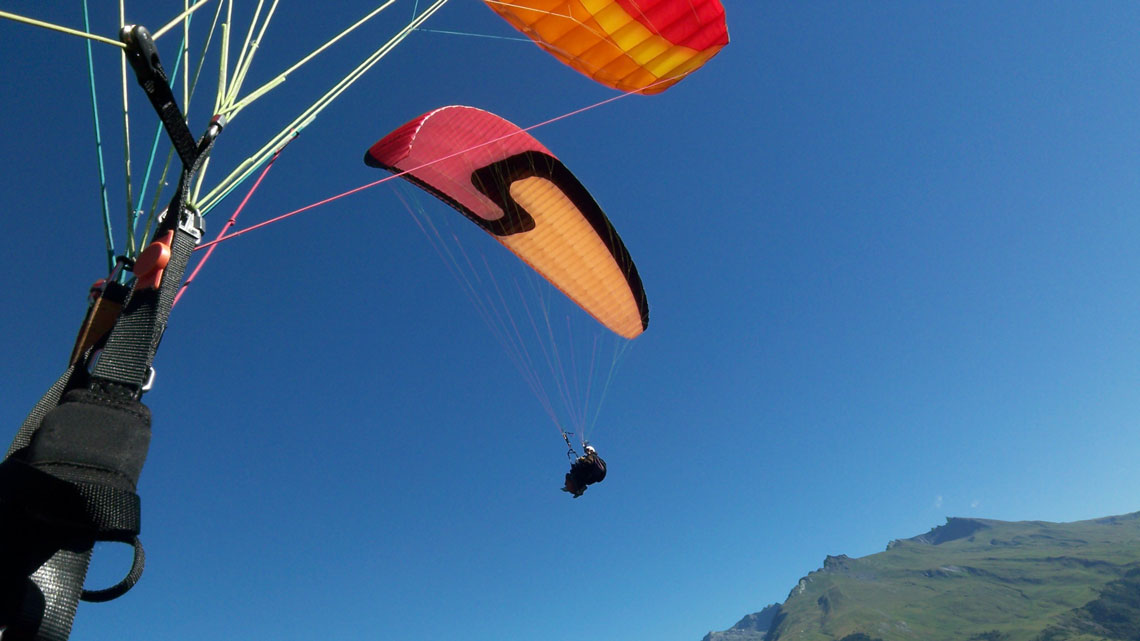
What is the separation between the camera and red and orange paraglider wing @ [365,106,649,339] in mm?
10414

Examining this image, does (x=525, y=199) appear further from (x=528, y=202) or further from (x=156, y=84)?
(x=156, y=84)

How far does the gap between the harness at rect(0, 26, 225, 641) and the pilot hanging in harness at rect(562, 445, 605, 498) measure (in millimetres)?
12633

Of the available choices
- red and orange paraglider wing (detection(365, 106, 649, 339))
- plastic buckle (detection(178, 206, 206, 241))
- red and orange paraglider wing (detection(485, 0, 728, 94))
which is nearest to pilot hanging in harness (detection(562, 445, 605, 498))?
red and orange paraglider wing (detection(365, 106, 649, 339))

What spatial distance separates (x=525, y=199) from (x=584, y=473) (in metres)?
7.00

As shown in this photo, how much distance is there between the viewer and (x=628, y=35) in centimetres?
1111

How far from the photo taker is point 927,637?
520ft

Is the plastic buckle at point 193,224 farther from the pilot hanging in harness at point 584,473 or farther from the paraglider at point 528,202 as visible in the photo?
the pilot hanging in harness at point 584,473

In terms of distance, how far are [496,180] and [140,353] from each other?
10681 millimetres

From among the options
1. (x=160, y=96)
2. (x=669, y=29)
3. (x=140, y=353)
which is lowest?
(x=140, y=353)

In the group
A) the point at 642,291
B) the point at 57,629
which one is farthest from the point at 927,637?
the point at 57,629

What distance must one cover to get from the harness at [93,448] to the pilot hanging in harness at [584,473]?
1263 cm

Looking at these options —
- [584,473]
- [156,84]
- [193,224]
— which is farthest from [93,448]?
[584,473]

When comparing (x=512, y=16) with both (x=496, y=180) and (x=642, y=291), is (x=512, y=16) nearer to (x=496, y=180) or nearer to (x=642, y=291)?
(x=496, y=180)

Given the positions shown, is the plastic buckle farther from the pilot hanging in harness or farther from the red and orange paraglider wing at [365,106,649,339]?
the pilot hanging in harness
